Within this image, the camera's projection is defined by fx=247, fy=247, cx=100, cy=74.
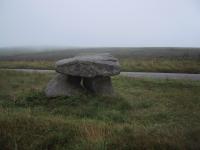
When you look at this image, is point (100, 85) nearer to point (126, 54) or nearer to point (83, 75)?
point (83, 75)

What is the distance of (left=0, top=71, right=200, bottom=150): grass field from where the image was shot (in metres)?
5.40

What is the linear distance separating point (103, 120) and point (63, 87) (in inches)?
148

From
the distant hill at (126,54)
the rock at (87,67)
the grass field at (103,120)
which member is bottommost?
the distant hill at (126,54)

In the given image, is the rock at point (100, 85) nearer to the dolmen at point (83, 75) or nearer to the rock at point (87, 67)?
the dolmen at point (83, 75)

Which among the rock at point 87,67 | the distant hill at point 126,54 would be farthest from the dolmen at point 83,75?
the distant hill at point 126,54

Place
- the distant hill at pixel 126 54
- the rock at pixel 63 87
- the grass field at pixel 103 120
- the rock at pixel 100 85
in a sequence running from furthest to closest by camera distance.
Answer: the distant hill at pixel 126 54
the rock at pixel 100 85
the rock at pixel 63 87
the grass field at pixel 103 120

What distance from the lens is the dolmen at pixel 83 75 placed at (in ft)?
36.2

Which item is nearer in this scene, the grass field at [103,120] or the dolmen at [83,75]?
the grass field at [103,120]

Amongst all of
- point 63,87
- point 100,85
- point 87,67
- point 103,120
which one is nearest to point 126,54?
point 100,85

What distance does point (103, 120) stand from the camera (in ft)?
26.1

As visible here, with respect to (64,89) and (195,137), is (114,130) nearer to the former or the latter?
(195,137)

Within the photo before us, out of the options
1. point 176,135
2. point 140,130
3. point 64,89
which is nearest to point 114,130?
point 140,130

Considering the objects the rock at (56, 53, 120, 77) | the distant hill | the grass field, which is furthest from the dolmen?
the distant hill

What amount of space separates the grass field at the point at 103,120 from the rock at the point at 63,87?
0.40 meters
